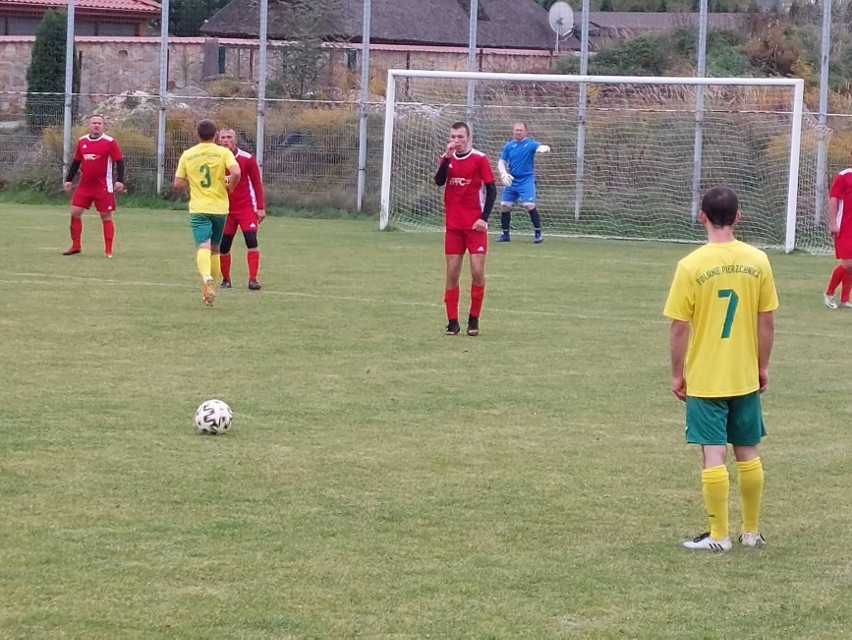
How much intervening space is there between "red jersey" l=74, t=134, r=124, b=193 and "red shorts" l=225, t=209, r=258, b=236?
3.81 meters

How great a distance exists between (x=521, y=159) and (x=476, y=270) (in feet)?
35.7

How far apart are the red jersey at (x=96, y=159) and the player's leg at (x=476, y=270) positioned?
7.74 metres

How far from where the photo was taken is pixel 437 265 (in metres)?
Answer: 19.4

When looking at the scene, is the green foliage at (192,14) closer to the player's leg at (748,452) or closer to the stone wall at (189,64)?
the stone wall at (189,64)

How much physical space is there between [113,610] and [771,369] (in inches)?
293

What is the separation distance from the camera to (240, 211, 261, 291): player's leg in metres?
15.7

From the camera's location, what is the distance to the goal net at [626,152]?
2475cm

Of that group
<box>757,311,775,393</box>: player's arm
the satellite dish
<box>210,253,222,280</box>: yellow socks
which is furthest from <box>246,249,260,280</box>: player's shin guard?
the satellite dish

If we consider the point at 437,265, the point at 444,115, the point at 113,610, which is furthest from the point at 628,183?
the point at 113,610

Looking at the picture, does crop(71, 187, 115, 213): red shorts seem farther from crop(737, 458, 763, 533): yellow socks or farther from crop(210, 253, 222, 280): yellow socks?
crop(737, 458, 763, 533): yellow socks

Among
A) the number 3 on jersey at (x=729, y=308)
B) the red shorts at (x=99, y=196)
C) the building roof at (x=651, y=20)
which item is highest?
the building roof at (x=651, y=20)

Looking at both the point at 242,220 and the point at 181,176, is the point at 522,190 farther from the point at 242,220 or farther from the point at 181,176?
the point at 181,176

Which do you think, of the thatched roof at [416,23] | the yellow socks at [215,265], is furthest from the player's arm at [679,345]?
the thatched roof at [416,23]

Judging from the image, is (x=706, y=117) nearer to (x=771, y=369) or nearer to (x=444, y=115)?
(x=444, y=115)
